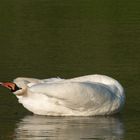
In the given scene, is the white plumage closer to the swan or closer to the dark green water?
the swan

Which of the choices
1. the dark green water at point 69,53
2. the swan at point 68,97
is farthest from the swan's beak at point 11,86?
the dark green water at point 69,53

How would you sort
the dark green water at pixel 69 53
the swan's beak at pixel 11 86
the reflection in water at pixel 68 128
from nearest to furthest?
1. the reflection in water at pixel 68 128
2. the dark green water at pixel 69 53
3. the swan's beak at pixel 11 86

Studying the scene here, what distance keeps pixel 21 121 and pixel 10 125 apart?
1.04 ft

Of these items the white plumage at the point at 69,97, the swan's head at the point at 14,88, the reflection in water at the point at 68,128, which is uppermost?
the swan's head at the point at 14,88

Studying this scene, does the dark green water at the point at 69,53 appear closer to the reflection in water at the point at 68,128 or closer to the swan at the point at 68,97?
the reflection in water at the point at 68,128

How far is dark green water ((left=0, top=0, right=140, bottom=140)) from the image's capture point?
12.6m

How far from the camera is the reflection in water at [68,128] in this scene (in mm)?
12008

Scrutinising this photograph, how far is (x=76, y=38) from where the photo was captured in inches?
840

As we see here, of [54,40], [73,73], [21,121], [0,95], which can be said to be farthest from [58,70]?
[54,40]

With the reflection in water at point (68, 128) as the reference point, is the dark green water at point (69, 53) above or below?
above

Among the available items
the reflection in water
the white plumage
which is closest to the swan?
the white plumage

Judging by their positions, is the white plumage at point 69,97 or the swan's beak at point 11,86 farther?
the swan's beak at point 11,86

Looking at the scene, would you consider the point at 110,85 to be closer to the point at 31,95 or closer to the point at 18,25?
the point at 31,95

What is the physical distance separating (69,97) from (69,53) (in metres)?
5.52
